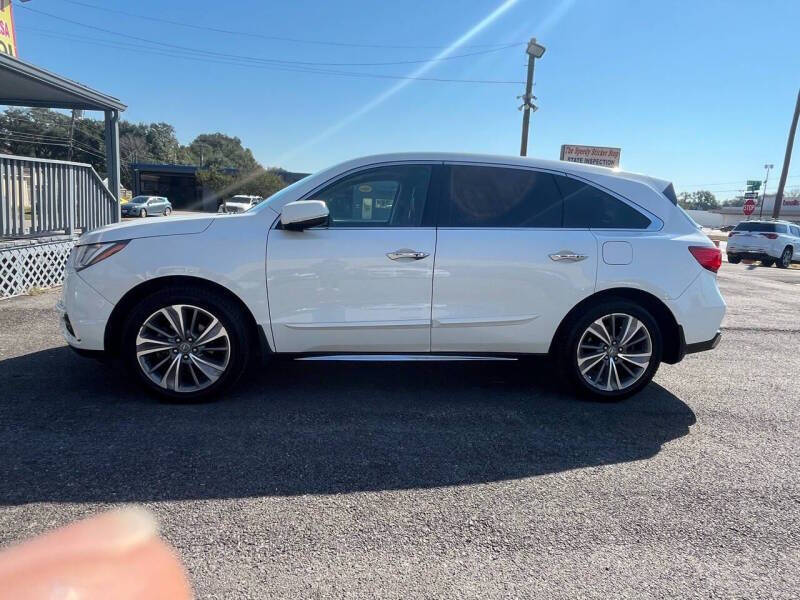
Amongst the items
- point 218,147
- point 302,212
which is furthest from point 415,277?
point 218,147

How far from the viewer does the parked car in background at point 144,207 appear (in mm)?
35781

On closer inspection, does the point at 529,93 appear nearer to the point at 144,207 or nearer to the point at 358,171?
the point at 358,171

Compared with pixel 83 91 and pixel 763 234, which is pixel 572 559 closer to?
pixel 83 91

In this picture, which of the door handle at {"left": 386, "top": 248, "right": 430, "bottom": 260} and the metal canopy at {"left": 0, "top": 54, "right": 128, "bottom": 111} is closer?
the door handle at {"left": 386, "top": 248, "right": 430, "bottom": 260}

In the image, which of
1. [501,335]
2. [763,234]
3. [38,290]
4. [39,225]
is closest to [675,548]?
[501,335]

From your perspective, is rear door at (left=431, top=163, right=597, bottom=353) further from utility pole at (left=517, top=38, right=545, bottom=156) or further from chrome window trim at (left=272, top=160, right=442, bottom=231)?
utility pole at (left=517, top=38, right=545, bottom=156)

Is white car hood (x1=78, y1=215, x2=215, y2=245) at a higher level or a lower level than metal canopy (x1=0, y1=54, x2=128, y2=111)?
lower

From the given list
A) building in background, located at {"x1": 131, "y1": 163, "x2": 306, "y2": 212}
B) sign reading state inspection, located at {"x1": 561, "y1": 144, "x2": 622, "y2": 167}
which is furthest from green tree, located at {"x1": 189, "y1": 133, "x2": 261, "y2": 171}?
sign reading state inspection, located at {"x1": 561, "y1": 144, "x2": 622, "y2": 167}

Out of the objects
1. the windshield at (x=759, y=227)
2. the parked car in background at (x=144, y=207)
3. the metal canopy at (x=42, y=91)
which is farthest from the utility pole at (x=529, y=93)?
the parked car in background at (x=144, y=207)

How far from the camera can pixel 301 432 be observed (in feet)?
11.5

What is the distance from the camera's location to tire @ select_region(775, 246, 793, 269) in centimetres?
1947

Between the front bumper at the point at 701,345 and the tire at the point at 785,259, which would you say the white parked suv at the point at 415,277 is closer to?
the front bumper at the point at 701,345

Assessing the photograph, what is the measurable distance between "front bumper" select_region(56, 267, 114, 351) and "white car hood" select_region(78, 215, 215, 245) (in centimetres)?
31

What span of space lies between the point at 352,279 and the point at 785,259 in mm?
21266
